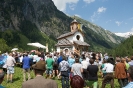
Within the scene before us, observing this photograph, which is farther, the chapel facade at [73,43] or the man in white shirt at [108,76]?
the chapel facade at [73,43]

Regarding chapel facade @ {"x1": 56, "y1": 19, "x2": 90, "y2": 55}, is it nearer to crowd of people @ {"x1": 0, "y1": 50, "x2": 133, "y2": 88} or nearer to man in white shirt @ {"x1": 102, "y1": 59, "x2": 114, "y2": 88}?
crowd of people @ {"x1": 0, "y1": 50, "x2": 133, "y2": 88}

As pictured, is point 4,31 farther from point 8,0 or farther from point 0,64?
point 0,64

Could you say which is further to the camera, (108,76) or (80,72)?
(108,76)

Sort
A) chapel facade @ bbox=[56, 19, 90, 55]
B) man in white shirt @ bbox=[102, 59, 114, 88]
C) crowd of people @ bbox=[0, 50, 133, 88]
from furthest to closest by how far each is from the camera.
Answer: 1. chapel facade @ bbox=[56, 19, 90, 55]
2. man in white shirt @ bbox=[102, 59, 114, 88]
3. crowd of people @ bbox=[0, 50, 133, 88]

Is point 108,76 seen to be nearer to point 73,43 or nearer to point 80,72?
point 80,72

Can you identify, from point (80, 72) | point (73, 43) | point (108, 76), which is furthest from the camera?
point (73, 43)

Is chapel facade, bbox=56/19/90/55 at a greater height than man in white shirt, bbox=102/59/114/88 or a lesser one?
greater

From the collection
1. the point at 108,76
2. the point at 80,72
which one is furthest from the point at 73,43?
the point at 80,72

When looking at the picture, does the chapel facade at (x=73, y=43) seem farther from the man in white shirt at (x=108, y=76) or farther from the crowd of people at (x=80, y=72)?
the man in white shirt at (x=108, y=76)

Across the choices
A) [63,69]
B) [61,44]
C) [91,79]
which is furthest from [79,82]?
[61,44]

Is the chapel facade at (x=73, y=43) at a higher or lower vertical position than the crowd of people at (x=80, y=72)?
higher

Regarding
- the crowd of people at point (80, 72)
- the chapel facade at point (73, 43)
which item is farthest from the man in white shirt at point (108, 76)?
the chapel facade at point (73, 43)

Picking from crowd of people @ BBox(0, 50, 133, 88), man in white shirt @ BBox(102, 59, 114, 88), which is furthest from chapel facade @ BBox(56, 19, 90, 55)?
man in white shirt @ BBox(102, 59, 114, 88)

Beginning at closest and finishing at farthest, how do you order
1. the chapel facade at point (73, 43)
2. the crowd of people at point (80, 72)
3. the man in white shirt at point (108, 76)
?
the crowd of people at point (80, 72) → the man in white shirt at point (108, 76) → the chapel facade at point (73, 43)
